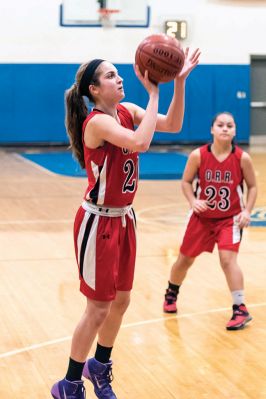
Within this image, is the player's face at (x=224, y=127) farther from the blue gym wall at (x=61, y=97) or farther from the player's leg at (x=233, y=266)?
the blue gym wall at (x=61, y=97)

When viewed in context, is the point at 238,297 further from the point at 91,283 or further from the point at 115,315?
the point at 91,283

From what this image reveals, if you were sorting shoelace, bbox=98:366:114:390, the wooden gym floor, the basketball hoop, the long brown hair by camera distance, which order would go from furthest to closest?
the basketball hoop < the wooden gym floor < shoelace, bbox=98:366:114:390 < the long brown hair


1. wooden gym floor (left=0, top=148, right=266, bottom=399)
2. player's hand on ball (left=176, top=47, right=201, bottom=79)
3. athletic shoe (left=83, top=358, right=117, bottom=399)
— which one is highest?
player's hand on ball (left=176, top=47, right=201, bottom=79)

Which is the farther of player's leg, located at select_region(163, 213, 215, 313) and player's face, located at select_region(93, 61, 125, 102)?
player's leg, located at select_region(163, 213, 215, 313)

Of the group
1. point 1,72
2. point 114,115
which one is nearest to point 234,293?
point 114,115

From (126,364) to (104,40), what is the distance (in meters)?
15.8

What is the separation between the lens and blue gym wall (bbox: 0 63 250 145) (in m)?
19.7

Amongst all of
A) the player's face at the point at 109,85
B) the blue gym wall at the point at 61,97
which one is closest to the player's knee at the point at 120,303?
the player's face at the point at 109,85

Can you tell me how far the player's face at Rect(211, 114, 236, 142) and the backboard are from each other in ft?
45.7

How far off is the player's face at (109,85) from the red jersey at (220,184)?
6.66 feet

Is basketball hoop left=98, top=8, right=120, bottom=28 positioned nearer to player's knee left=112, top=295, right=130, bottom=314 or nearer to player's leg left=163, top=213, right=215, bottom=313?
player's leg left=163, top=213, right=215, bottom=313

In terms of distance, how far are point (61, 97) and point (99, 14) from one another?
7.09 feet

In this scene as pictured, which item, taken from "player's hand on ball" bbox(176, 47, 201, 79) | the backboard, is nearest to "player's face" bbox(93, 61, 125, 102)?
"player's hand on ball" bbox(176, 47, 201, 79)

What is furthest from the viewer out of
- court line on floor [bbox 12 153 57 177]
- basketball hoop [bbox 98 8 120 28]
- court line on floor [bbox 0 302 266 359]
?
basketball hoop [bbox 98 8 120 28]
